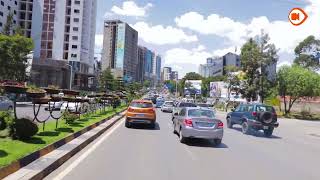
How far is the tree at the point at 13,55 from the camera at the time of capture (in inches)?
2035

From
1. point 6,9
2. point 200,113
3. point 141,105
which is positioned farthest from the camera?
point 6,9

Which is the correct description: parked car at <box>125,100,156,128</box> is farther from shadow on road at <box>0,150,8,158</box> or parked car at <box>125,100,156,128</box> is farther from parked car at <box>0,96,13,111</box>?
shadow on road at <box>0,150,8,158</box>

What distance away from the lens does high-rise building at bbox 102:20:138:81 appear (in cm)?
16675

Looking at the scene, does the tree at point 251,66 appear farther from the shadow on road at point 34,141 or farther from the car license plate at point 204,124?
the shadow on road at point 34,141

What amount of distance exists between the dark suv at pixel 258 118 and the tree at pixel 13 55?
3367 centimetres

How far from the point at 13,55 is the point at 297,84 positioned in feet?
125

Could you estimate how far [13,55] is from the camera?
52.2m

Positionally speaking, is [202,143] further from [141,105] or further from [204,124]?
[141,105]

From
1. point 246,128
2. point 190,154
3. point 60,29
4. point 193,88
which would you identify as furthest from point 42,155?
point 193,88

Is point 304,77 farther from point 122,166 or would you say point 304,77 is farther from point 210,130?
point 122,166

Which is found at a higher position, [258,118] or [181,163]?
[258,118]

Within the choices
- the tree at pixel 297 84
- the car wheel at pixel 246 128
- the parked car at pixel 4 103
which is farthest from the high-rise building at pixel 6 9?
the car wheel at pixel 246 128

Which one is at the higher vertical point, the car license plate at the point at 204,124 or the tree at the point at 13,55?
the tree at the point at 13,55

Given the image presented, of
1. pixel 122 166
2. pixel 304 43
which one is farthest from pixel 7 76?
pixel 304 43
